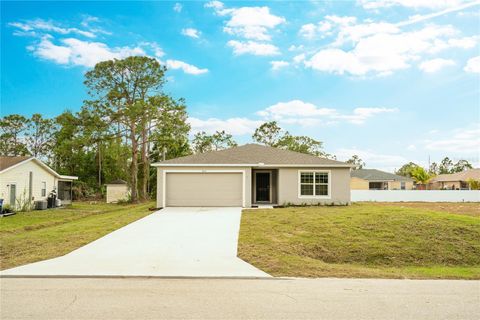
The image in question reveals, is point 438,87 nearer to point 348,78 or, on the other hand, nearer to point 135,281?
point 348,78

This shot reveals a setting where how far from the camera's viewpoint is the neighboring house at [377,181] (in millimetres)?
47875

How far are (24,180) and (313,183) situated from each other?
18378mm

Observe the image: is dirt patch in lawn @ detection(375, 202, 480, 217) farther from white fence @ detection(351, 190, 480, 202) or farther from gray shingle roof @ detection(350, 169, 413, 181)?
gray shingle roof @ detection(350, 169, 413, 181)

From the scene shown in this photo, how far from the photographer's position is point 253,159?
21.7 meters

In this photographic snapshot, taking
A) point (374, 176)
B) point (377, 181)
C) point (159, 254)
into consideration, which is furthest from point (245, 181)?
point (374, 176)

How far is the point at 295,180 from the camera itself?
20953 millimetres

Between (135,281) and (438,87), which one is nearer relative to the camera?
(135,281)

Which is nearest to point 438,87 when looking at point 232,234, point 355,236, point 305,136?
point 355,236

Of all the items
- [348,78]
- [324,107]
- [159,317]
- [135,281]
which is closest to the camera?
[159,317]

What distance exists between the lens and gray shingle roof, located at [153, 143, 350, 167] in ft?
68.2

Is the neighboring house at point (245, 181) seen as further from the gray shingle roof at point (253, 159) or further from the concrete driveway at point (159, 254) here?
the concrete driveway at point (159, 254)

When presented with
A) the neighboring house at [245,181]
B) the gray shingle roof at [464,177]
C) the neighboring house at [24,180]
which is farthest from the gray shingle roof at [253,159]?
the gray shingle roof at [464,177]

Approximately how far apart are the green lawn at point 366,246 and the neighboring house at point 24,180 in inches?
630

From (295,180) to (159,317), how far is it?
54.1ft
